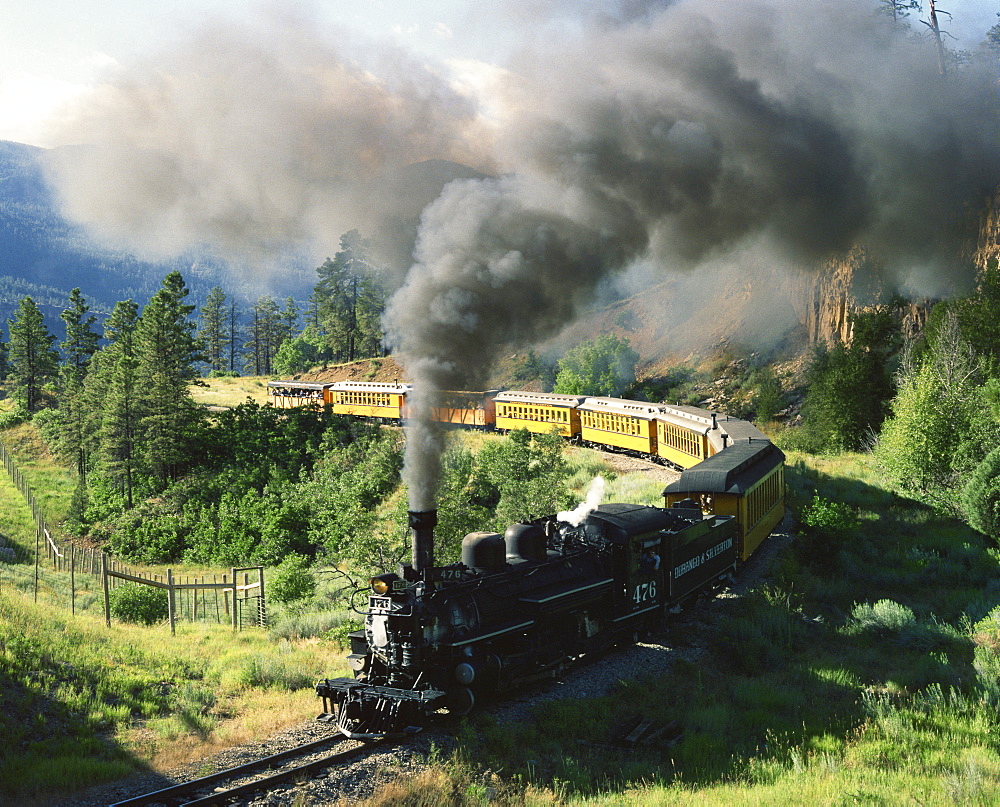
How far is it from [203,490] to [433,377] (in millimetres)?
28811

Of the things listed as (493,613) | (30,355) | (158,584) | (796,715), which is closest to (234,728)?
(493,613)

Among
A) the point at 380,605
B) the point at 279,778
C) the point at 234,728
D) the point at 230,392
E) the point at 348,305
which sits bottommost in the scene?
the point at 234,728

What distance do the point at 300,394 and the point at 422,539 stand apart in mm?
42824

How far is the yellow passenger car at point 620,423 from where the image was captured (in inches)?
1225

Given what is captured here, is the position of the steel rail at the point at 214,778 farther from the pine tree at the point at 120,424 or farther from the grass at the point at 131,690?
the pine tree at the point at 120,424

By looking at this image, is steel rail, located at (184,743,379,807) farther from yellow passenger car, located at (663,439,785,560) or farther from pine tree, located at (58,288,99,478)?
pine tree, located at (58,288,99,478)

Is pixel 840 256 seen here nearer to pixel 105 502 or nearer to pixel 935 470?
→ pixel 935 470

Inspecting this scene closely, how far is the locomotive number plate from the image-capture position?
28.9 feet

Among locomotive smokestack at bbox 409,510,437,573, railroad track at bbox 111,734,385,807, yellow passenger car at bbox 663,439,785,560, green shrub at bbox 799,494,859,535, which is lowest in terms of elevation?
railroad track at bbox 111,734,385,807

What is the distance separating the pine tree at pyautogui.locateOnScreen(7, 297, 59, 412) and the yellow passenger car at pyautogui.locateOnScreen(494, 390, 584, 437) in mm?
40153

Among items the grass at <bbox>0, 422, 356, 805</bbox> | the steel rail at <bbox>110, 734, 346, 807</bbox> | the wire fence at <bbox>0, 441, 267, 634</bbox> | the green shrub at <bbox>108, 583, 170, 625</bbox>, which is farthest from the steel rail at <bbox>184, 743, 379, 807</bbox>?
the green shrub at <bbox>108, 583, 170, 625</bbox>

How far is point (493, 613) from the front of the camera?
30.9 ft

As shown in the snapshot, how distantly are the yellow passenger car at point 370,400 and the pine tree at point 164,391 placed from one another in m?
9.30

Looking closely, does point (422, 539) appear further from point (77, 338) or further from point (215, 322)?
point (215, 322)
